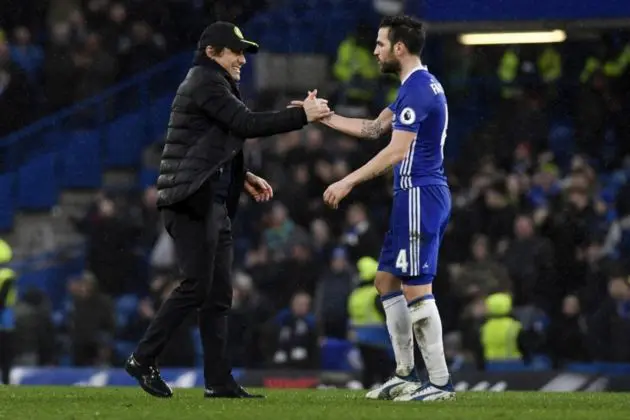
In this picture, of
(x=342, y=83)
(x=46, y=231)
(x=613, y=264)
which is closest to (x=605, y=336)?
(x=613, y=264)

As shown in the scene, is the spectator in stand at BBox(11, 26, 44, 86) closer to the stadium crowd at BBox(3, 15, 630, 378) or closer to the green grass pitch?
the stadium crowd at BBox(3, 15, 630, 378)

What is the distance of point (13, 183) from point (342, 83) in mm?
4787

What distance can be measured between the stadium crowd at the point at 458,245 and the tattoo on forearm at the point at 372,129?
20.1ft

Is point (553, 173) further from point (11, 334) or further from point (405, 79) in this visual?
point (405, 79)

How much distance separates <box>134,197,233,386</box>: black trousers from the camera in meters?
9.91

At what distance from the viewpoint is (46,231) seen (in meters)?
22.3

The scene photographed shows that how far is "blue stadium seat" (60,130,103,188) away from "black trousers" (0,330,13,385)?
6794 mm

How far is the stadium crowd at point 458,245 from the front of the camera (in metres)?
16.7

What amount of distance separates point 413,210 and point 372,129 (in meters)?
0.79

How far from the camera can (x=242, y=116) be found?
32.6 feet

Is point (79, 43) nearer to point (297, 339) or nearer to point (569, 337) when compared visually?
point (297, 339)

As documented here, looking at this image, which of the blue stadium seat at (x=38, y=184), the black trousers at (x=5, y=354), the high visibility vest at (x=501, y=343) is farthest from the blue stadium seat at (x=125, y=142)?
the high visibility vest at (x=501, y=343)

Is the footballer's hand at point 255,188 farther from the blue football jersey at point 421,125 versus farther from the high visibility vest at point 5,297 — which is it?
the high visibility vest at point 5,297

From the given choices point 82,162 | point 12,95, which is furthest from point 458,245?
point 12,95
